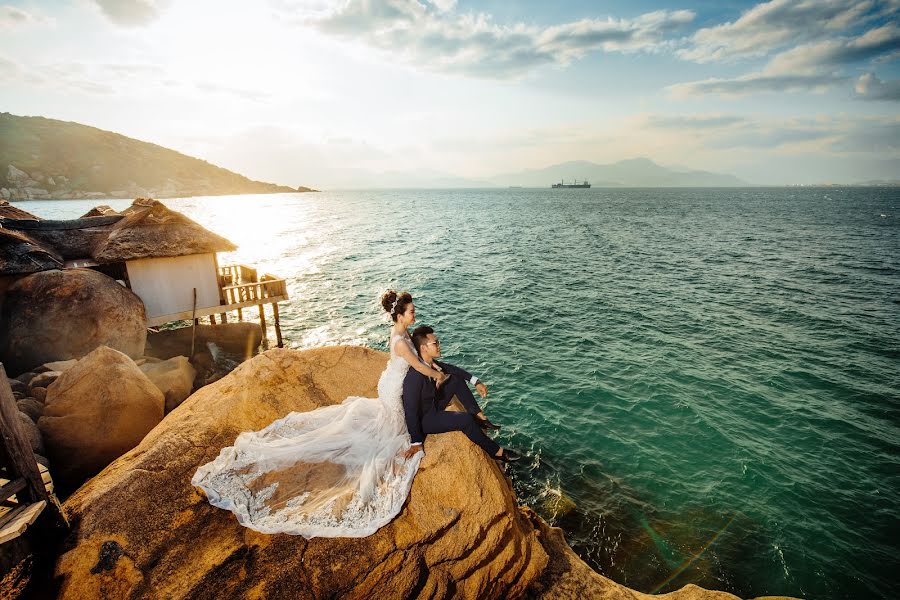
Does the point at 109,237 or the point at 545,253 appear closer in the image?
the point at 109,237

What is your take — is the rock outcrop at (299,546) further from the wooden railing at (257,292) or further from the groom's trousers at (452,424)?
the wooden railing at (257,292)

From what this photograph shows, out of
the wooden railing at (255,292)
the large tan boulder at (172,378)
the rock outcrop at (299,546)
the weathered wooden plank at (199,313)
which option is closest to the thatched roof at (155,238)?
the wooden railing at (255,292)

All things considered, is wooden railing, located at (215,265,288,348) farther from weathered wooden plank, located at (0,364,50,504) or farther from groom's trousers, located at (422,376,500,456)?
groom's trousers, located at (422,376,500,456)

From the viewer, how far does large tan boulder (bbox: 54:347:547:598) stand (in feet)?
15.8

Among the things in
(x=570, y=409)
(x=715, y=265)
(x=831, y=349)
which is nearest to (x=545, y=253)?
(x=715, y=265)

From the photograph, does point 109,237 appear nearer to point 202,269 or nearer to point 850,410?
point 202,269

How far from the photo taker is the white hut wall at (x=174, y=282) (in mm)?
16969

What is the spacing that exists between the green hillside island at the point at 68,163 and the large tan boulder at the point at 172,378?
575 ft

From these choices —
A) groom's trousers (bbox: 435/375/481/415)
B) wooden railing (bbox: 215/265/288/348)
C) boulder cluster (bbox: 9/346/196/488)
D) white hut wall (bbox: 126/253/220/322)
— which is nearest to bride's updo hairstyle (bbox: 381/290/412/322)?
groom's trousers (bbox: 435/375/481/415)

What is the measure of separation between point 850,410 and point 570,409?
9.69m

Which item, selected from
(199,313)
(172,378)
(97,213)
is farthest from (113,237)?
(97,213)

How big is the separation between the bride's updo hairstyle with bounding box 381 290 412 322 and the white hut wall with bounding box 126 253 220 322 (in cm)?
1606

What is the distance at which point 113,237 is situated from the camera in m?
16.2

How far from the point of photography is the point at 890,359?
1684 cm
